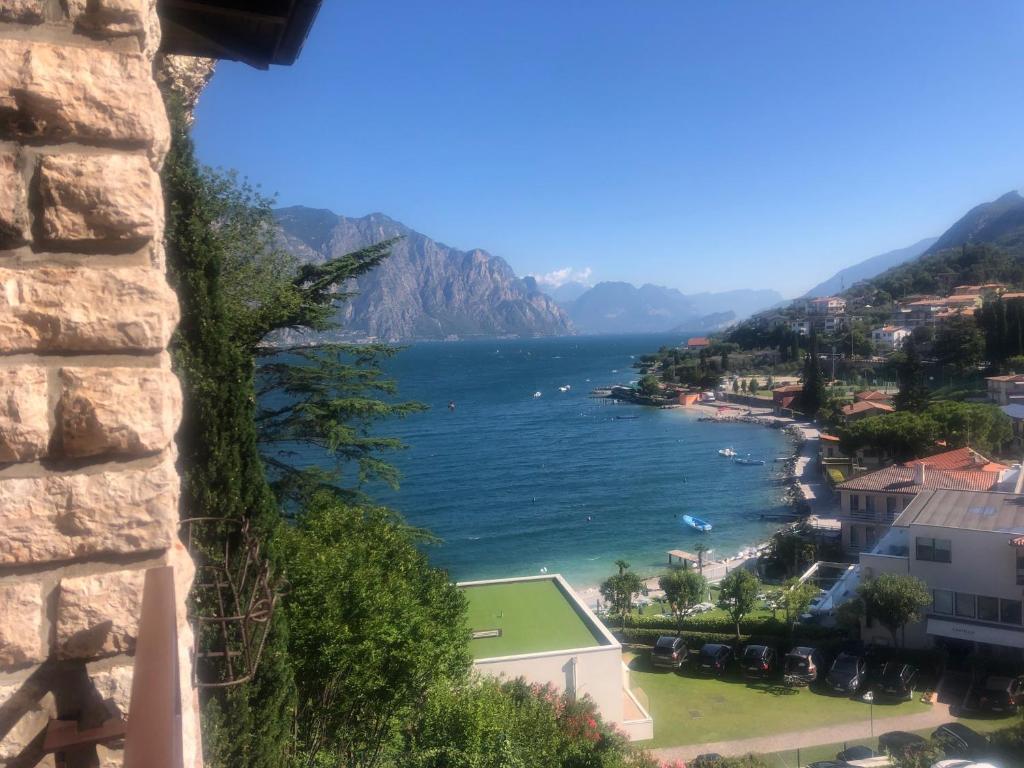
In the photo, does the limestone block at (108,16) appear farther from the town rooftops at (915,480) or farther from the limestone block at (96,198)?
the town rooftops at (915,480)

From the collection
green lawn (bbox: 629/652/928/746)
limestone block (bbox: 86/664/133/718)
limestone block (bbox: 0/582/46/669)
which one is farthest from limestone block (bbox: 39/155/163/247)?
green lawn (bbox: 629/652/928/746)

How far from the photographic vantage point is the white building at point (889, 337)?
73125 millimetres

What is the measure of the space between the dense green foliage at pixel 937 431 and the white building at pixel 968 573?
15.8 m

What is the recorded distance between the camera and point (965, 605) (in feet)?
54.7

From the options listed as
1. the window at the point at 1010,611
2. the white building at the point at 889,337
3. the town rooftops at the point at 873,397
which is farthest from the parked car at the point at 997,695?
the white building at the point at 889,337

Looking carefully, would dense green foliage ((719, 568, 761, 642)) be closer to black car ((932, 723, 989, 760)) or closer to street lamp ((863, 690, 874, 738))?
street lamp ((863, 690, 874, 738))

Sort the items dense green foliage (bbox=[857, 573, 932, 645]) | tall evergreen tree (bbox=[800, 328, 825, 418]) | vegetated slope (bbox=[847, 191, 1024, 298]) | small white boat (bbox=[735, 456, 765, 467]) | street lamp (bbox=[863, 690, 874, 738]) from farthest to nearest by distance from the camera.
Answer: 1. vegetated slope (bbox=[847, 191, 1024, 298])
2. tall evergreen tree (bbox=[800, 328, 825, 418])
3. small white boat (bbox=[735, 456, 765, 467])
4. dense green foliage (bbox=[857, 573, 932, 645])
5. street lamp (bbox=[863, 690, 874, 738])

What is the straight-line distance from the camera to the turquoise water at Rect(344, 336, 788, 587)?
30.6 m

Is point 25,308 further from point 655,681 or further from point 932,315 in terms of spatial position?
point 932,315

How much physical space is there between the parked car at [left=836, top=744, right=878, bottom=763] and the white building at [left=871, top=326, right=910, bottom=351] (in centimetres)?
6893

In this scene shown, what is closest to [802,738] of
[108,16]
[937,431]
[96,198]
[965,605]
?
[965,605]

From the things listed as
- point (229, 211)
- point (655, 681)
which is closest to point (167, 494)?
point (229, 211)

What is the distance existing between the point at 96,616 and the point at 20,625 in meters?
0.10

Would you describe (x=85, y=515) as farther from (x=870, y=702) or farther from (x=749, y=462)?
(x=749, y=462)
